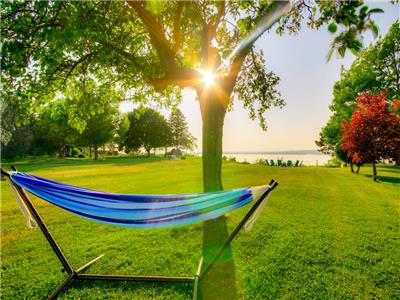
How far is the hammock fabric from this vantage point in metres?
2.98

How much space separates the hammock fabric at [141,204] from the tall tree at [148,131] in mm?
50119

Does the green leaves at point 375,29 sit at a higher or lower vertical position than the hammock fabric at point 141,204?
higher

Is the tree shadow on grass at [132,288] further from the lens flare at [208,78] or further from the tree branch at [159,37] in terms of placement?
the lens flare at [208,78]

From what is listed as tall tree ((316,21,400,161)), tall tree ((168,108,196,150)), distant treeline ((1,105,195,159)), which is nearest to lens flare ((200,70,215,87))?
tall tree ((316,21,400,161))

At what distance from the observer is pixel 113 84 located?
891 cm

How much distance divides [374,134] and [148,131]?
44.7 metres

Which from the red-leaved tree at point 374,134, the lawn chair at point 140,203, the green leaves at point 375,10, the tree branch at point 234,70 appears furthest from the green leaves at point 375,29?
the red-leaved tree at point 374,134

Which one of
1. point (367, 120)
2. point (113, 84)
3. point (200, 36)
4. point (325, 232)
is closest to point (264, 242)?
point (325, 232)

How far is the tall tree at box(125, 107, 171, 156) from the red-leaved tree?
42458 millimetres

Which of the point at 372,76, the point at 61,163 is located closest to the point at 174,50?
the point at 372,76

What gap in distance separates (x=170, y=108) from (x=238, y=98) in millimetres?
3924

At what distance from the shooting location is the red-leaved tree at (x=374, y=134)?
1359cm

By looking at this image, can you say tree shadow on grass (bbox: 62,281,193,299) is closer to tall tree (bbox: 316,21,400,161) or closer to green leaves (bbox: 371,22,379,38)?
green leaves (bbox: 371,22,379,38)

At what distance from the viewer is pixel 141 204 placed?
3.04m
